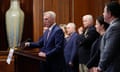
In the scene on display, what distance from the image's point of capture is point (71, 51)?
18.2 feet

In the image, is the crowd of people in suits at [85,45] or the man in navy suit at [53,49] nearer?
the crowd of people in suits at [85,45]

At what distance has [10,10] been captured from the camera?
20.2ft

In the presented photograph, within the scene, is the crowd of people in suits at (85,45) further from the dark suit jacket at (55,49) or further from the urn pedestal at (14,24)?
the urn pedestal at (14,24)

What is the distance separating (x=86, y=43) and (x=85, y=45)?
2.7 inches

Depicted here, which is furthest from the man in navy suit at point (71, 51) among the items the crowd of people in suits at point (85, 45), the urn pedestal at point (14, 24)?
the urn pedestal at point (14, 24)

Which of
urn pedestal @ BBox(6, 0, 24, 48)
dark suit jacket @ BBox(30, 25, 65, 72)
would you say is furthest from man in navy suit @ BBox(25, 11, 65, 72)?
urn pedestal @ BBox(6, 0, 24, 48)

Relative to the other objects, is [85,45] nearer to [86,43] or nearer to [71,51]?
[86,43]

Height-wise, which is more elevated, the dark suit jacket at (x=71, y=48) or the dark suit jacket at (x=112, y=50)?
the dark suit jacket at (x=112, y=50)

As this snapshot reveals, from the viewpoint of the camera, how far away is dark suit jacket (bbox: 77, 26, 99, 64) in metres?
4.73

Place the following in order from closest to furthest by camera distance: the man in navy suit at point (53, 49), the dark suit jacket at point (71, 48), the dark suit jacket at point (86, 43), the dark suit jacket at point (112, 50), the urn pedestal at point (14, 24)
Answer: the dark suit jacket at point (112, 50) → the man in navy suit at point (53, 49) → the dark suit jacket at point (86, 43) → the dark suit jacket at point (71, 48) → the urn pedestal at point (14, 24)

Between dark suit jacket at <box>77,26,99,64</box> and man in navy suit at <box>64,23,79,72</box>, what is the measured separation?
0.40m

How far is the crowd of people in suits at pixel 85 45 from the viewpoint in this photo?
10.5 ft

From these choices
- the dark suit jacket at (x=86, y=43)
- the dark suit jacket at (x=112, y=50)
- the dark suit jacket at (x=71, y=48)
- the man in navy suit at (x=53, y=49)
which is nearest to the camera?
the dark suit jacket at (x=112, y=50)

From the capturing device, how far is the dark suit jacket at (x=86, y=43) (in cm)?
473
